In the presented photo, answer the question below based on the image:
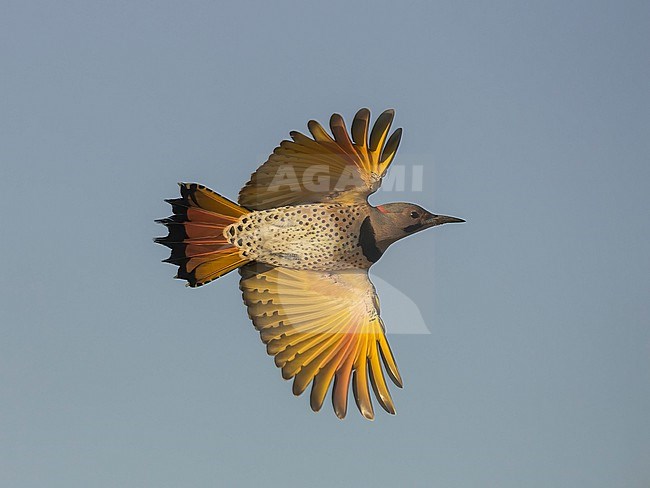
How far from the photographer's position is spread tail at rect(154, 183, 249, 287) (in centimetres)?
156

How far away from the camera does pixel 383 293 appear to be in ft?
5.49

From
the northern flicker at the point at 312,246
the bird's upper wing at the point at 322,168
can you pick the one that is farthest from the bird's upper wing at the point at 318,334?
the bird's upper wing at the point at 322,168

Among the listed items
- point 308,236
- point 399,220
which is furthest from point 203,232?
point 399,220

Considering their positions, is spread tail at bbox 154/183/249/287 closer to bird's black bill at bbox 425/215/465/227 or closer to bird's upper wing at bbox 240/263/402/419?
bird's upper wing at bbox 240/263/402/419

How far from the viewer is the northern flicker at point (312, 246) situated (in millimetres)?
1569

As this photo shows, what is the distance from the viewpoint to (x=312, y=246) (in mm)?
1583

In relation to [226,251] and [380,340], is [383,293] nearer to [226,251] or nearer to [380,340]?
[380,340]

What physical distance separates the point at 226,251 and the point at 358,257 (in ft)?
0.64

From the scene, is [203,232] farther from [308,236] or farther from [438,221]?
[438,221]

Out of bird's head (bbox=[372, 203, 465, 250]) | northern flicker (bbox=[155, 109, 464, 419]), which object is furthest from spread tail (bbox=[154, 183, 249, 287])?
bird's head (bbox=[372, 203, 465, 250])

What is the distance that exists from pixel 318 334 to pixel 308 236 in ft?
0.49

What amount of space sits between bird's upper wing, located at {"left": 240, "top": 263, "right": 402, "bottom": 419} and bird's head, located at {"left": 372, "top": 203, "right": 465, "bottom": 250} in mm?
70

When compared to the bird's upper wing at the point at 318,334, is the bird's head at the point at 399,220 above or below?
above

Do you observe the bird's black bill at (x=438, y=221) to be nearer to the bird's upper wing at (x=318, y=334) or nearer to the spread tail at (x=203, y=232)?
the bird's upper wing at (x=318, y=334)
